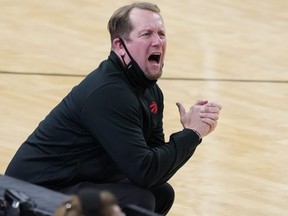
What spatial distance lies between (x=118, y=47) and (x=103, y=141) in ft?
1.34

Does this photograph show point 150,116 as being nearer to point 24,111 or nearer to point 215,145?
point 215,145

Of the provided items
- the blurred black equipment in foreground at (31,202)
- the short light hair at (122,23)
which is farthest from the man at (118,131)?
the blurred black equipment in foreground at (31,202)

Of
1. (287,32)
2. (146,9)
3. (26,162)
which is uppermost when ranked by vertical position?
(146,9)

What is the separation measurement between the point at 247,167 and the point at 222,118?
29.5 inches

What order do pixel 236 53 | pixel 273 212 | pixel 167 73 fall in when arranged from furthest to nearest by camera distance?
1. pixel 236 53
2. pixel 167 73
3. pixel 273 212

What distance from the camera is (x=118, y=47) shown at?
404 centimetres

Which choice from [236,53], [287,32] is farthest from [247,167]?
[287,32]

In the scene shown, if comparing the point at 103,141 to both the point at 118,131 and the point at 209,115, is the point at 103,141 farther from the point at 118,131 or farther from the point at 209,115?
the point at 209,115

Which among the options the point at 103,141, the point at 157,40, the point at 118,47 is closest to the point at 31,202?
the point at 103,141

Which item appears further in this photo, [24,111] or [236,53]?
[236,53]

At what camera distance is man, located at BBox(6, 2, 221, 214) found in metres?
3.87

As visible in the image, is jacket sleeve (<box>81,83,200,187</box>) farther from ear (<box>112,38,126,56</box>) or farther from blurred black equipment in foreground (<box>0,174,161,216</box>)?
blurred black equipment in foreground (<box>0,174,161,216</box>)

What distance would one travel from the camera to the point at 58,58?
718 centimetres

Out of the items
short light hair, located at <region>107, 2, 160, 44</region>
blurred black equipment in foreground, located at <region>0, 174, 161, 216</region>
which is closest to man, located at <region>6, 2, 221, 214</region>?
short light hair, located at <region>107, 2, 160, 44</region>
